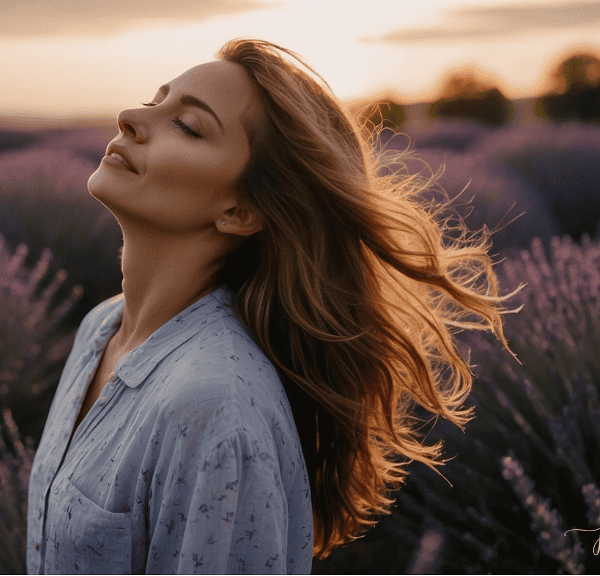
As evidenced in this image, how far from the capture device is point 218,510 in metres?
1.12

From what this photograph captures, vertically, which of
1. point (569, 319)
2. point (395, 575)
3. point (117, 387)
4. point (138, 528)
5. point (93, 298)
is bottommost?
point (395, 575)

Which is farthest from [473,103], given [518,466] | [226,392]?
[226,392]

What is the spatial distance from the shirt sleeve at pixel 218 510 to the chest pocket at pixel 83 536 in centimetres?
6

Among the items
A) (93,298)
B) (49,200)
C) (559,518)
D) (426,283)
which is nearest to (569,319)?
(559,518)

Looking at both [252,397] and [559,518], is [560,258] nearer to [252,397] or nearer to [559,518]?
[559,518]

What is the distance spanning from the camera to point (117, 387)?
1449 millimetres

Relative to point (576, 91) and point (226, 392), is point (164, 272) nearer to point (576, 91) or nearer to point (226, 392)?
point (226, 392)

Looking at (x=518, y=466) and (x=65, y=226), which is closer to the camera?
(x=518, y=466)

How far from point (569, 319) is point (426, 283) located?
180cm

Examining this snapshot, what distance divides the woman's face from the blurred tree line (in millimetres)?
11324

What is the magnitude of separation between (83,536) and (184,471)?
29 cm

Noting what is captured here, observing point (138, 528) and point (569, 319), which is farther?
point (569, 319)

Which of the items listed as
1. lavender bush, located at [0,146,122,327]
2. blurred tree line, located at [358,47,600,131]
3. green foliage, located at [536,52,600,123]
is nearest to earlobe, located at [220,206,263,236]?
lavender bush, located at [0,146,122,327]

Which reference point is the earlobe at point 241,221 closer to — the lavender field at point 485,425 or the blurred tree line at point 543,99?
the lavender field at point 485,425
